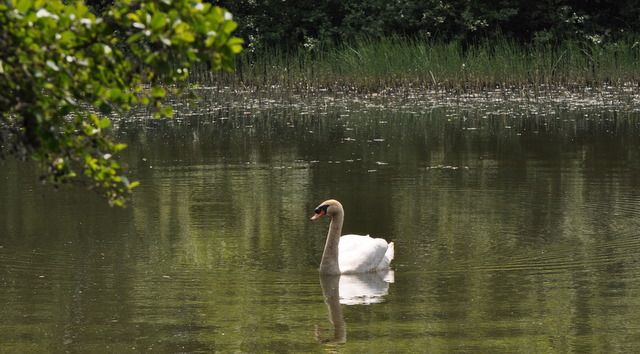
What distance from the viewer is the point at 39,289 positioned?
1059 centimetres

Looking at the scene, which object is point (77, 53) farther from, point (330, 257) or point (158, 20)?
point (330, 257)

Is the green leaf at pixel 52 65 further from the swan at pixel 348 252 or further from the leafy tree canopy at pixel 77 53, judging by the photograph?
the swan at pixel 348 252

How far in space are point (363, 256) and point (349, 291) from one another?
2.65 feet

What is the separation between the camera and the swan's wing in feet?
38.1

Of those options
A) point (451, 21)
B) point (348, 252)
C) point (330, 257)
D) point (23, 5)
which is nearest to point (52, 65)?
point (23, 5)

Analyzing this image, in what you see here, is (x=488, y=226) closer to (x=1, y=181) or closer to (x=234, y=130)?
(x=1, y=181)

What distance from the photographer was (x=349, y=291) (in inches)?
430

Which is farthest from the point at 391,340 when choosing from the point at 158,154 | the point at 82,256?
the point at 158,154

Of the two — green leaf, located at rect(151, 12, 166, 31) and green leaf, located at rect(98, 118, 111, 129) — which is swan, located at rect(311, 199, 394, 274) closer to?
green leaf, located at rect(98, 118, 111, 129)

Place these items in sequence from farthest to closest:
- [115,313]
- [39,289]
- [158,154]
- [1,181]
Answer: [158,154]
[1,181]
[39,289]
[115,313]

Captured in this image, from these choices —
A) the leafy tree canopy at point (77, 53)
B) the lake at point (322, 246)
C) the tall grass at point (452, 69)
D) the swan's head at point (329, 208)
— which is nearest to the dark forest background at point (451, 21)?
the tall grass at point (452, 69)

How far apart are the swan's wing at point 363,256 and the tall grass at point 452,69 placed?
70.7 ft

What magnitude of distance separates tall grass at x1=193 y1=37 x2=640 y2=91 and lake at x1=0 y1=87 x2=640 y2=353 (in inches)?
416

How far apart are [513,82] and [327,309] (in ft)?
79.9
